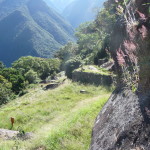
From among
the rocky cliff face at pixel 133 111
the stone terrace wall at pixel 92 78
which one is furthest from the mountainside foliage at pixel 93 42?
the rocky cliff face at pixel 133 111

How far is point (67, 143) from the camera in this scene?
5.94 m

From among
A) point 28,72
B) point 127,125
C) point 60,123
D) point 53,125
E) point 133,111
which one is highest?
point 133,111

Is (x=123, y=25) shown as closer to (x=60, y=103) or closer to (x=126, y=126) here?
(x=60, y=103)

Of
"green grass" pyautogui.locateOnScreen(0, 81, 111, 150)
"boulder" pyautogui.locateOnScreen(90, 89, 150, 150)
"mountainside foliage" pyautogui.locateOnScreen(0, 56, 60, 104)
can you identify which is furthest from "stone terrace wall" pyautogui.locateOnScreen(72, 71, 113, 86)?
"mountainside foliage" pyautogui.locateOnScreen(0, 56, 60, 104)

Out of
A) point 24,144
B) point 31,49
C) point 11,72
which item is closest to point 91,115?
point 24,144

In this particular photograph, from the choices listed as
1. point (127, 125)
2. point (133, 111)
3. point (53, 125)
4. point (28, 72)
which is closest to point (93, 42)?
point (28, 72)

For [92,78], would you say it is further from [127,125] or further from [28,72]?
[28,72]

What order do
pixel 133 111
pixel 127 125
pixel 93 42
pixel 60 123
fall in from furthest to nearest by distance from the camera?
pixel 93 42, pixel 60 123, pixel 133 111, pixel 127 125

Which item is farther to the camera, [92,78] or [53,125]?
[92,78]

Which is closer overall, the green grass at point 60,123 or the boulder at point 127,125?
the boulder at point 127,125

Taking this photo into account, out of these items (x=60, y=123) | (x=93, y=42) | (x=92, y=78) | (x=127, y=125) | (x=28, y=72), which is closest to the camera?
(x=127, y=125)

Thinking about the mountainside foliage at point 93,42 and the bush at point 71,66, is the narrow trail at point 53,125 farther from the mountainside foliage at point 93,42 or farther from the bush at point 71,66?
the bush at point 71,66

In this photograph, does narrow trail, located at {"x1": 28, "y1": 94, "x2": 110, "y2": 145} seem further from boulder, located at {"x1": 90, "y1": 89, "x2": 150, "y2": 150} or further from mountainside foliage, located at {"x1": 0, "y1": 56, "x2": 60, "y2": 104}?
mountainside foliage, located at {"x1": 0, "y1": 56, "x2": 60, "y2": 104}

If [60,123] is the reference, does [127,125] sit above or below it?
above
